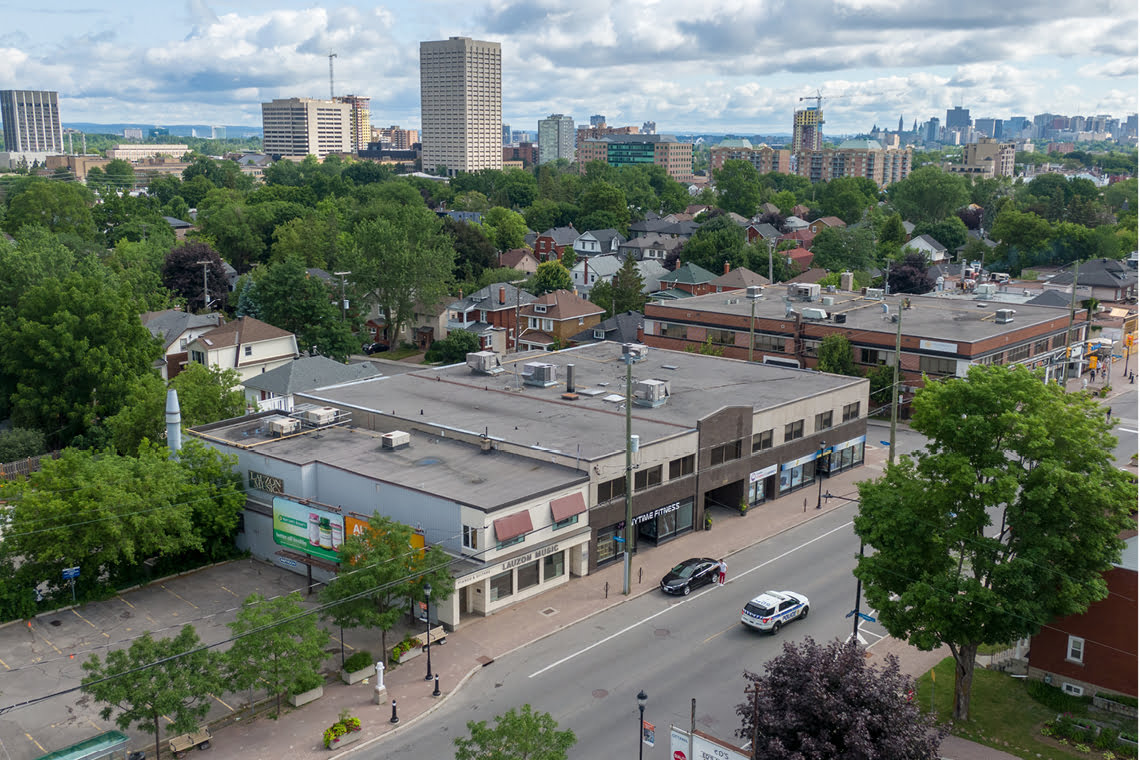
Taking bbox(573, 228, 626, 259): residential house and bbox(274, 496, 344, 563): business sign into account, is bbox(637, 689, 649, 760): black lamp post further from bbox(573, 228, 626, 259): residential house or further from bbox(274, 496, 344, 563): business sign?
bbox(573, 228, 626, 259): residential house

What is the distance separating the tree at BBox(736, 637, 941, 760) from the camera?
22.3 m

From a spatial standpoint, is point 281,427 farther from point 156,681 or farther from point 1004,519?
point 1004,519

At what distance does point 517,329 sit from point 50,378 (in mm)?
38373

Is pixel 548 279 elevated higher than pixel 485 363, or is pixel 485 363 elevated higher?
pixel 548 279

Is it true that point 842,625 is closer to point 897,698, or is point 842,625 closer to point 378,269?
point 897,698

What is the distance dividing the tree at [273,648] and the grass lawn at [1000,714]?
19123 millimetres

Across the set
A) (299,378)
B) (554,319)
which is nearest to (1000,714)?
(299,378)

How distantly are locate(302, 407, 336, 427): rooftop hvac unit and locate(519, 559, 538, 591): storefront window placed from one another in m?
14.6

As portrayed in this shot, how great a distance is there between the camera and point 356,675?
3169cm

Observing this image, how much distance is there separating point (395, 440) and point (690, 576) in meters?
14.6

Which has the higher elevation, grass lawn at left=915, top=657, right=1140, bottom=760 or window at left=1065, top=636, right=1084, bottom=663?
window at left=1065, top=636, right=1084, bottom=663

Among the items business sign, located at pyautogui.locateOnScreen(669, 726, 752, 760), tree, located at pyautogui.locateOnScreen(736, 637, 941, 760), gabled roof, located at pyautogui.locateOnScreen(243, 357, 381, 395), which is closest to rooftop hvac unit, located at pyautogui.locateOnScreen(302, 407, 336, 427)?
gabled roof, located at pyautogui.locateOnScreen(243, 357, 381, 395)

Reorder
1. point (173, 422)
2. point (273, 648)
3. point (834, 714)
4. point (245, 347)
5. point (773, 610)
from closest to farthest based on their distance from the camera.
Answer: point (834, 714)
point (273, 648)
point (773, 610)
point (173, 422)
point (245, 347)

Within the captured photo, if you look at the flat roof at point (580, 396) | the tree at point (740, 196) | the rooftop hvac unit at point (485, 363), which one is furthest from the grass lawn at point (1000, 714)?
the tree at point (740, 196)
